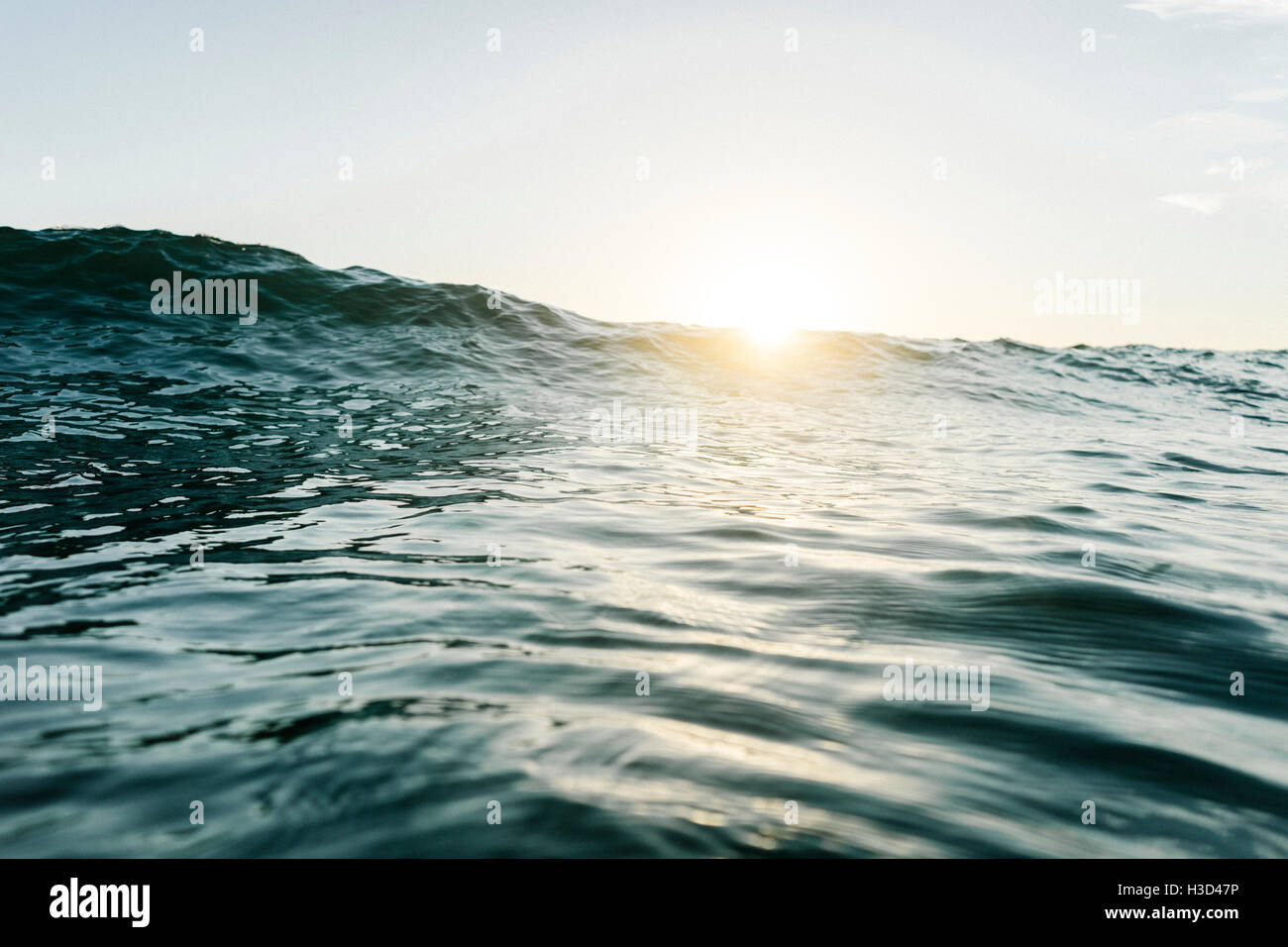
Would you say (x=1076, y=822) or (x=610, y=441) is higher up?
(x=610, y=441)

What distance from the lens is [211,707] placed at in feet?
7.68

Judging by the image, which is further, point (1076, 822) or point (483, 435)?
point (483, 435)

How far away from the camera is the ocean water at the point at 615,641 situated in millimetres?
1838

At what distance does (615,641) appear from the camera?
2867 millimetres

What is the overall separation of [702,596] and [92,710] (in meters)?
2.05

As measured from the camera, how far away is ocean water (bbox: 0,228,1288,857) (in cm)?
184
